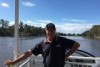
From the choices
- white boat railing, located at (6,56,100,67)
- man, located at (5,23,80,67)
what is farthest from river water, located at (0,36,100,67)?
man, located at (5,23,80,67)

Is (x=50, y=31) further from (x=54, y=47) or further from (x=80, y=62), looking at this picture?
(x=80, y=62)

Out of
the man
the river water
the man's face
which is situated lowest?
the river water

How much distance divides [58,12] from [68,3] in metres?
1.39

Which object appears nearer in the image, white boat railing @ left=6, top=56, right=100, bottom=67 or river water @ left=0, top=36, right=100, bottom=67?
white boat railing @ left=6, top=56, right=100, bottom=67

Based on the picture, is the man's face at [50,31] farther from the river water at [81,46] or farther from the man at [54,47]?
the river water at [81,46]

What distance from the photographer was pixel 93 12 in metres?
10.2

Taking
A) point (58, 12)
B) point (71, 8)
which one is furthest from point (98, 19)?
point (58, 12)

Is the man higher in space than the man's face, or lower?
lower

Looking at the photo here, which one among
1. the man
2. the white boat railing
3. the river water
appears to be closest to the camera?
the man

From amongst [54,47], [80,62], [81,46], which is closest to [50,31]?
[54,47]

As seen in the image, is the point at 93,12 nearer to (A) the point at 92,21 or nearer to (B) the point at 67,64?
(A) the point at 92,21

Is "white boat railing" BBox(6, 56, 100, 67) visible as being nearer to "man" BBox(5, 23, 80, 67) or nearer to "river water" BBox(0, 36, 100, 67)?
"man" BBox(5, 23, 80, 67)

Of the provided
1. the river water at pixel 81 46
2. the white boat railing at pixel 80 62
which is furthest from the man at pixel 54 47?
the river water at pixel 81 46

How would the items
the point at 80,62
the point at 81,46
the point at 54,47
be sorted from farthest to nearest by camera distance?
the point at 81,46
the point at 80,62
the point at 54,47
